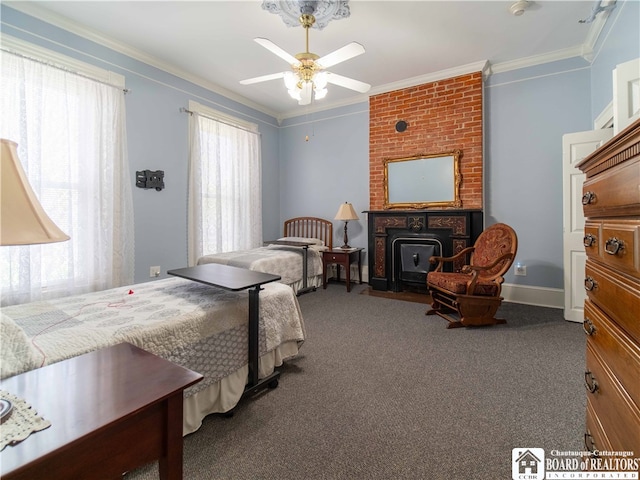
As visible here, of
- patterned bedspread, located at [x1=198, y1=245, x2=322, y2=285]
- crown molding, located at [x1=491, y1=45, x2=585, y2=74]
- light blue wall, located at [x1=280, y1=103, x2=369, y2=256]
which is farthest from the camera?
light blue wall, located at [x1=280, y1=103, x2=369, y2=256]

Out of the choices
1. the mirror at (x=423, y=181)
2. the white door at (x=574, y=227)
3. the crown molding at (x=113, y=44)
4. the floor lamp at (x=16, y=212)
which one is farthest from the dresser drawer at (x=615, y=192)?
the crown molding at (x=113, y=44)

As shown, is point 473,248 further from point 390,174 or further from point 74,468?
point 74,468

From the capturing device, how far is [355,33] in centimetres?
302

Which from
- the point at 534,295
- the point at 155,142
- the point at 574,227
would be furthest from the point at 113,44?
the point at 534,295

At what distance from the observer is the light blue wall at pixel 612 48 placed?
85.3 inches

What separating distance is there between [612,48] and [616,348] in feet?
10.2

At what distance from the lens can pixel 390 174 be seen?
4.46 m

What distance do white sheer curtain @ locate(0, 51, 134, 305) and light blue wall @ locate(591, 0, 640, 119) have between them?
4.56m

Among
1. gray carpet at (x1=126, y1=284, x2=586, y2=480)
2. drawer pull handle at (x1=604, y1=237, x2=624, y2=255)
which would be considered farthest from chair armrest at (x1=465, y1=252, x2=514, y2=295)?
drawer pull handle at (x1=604, y1=237, x2=624, y2=255)

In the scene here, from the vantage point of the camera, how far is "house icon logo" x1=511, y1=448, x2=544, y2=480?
49.8 inches

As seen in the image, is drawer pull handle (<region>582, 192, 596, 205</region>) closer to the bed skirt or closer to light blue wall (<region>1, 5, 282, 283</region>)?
the bed skirt

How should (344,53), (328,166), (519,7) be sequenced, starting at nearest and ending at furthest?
(344,53), (519,7), (328,166)

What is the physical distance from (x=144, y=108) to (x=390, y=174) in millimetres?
3301

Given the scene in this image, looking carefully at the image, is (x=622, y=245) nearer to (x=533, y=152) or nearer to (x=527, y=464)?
(x=527, y=464)
